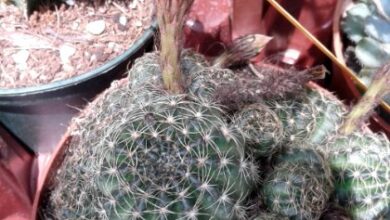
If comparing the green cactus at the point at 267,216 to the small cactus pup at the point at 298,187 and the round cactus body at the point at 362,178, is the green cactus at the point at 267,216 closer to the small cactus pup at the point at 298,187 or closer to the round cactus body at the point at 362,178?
the small cactus pup at the point at 298,187

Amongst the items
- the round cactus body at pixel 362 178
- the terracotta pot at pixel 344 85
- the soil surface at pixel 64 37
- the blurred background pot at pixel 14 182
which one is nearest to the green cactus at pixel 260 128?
the round cactus body at pixel 362 178

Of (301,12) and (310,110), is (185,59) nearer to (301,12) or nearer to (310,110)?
(310,110)

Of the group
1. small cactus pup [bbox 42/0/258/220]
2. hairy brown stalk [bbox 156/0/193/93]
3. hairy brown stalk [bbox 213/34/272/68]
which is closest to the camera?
hairy brown stalk [bbox 156/0/193/93]

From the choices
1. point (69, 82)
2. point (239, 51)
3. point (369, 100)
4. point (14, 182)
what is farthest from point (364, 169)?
point (14, 182)

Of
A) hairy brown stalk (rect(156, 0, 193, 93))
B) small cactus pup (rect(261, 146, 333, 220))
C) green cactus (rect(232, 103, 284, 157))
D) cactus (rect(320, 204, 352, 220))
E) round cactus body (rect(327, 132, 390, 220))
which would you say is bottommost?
cactus (rect(320, 204, 352, 220))

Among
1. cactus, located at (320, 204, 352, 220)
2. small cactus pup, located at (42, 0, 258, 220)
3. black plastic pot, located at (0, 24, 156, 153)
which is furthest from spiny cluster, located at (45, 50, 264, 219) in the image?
black plastic pot, located at (0, 24, 156, 153)

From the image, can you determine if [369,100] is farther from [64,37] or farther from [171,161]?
[64,37]

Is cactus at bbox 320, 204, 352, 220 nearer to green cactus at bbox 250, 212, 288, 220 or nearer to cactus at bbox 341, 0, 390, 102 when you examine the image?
green cactus at bbox 250, 212, 288, 220

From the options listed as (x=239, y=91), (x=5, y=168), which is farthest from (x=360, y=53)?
(x=5, y=168)
